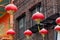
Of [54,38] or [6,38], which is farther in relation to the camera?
[54,38]

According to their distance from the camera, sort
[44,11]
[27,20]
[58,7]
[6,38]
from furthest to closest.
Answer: [27,20] < [44,11] < [58,7] < [6,38]

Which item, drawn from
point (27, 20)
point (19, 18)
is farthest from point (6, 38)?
point (19, 18)

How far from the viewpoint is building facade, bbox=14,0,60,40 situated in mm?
20500

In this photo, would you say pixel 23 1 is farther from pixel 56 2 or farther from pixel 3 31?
pixel 3 31

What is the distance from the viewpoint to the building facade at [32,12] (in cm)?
2050

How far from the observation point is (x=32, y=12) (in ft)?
82.2

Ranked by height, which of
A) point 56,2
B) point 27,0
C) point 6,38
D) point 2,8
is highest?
point 27,0

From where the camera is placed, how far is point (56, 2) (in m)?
20.6

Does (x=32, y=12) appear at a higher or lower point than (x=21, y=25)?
higher

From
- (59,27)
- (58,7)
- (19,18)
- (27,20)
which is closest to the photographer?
(59,27)

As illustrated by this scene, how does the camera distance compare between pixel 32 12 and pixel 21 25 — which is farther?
pixel 21 25

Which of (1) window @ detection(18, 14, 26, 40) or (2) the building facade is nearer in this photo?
(2) the building facade

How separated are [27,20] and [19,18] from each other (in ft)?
7.83

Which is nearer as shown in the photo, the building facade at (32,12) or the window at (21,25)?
the building facade at (32,12)
